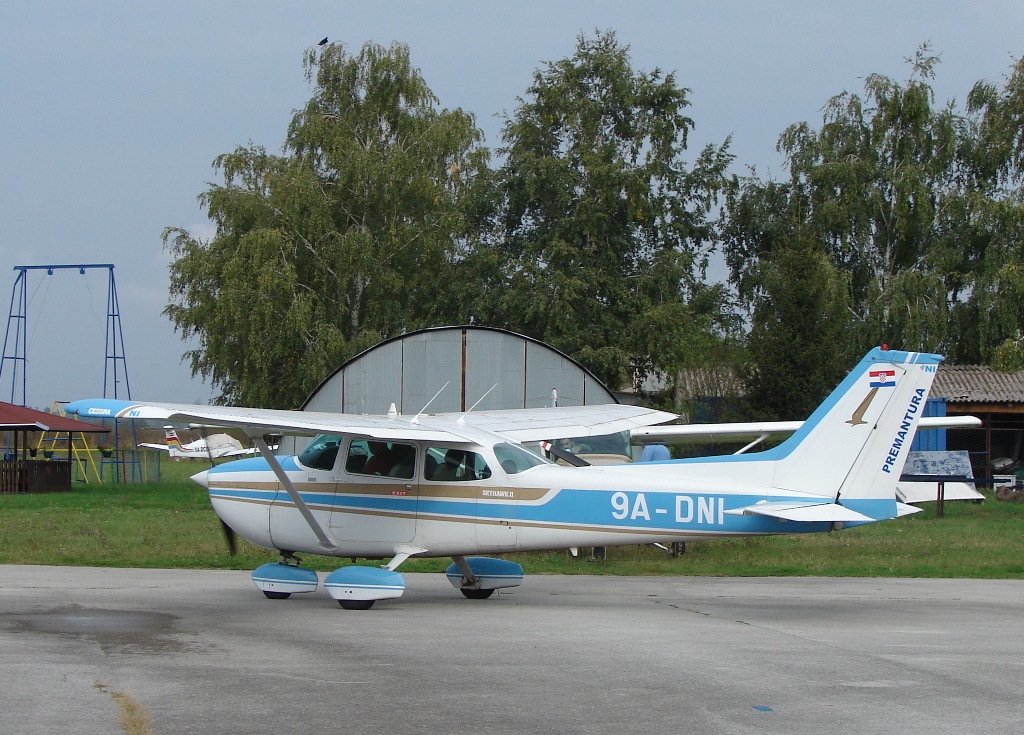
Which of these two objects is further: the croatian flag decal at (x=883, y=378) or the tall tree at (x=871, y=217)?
the tall tree at (x=871, y=217)

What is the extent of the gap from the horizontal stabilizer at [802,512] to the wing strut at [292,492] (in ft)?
13.6

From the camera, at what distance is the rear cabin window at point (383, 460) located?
465 inches

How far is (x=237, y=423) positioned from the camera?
33.9 ft

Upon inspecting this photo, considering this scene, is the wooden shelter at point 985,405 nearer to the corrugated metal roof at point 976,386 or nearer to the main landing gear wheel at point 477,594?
the corrugated metal roof at point 976,386

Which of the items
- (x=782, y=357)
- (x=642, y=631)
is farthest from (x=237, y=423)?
(x=782, y=357)

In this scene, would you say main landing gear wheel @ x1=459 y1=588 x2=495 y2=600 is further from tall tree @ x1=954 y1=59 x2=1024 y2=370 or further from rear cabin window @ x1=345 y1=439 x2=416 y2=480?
tall tree @ x1=954 y1=59 x2=1024 y2=370

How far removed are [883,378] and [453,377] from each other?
12613 millimetres

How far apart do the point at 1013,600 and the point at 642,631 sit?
5.24 metres

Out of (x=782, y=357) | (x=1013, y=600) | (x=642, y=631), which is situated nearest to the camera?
(x=642, y=631)

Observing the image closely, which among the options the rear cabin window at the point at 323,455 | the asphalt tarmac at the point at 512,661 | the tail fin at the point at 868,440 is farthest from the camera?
the rear cabin window at the point at 323,455

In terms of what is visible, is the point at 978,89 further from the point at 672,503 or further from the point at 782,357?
the point at 672,503

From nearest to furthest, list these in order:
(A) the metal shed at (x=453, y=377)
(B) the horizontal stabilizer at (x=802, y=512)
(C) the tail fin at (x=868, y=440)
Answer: (B) the horizontal stabilizer at (x=802, y=512), (C) the tail fin at (x=868, y=440), (A) the metal shed at (x=453, y=377)

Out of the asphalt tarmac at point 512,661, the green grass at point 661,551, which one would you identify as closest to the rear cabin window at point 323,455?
the asphalt tarmac at point 512,661

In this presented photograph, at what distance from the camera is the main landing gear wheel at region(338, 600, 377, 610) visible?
11.1m
